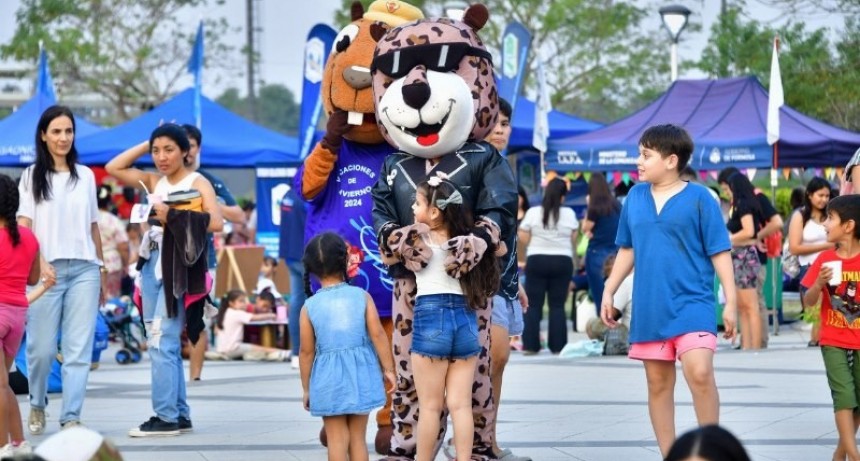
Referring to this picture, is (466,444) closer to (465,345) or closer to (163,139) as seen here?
(465,345)

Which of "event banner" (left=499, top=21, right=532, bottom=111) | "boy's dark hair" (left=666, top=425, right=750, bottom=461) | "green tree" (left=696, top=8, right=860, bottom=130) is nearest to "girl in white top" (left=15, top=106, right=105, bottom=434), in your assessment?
"boy's dark hair" (left=666, top=425, right=750, bottom=461)

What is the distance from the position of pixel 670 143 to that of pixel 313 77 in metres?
5.33

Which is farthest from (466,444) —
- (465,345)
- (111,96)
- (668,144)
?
(111,96)

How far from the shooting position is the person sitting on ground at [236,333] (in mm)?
16250

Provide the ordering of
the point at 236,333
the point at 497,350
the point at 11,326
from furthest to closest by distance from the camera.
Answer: the point at 236,333 < the point at 11,326 < the point at 497,350

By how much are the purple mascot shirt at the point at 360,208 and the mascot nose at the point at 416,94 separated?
1083mm

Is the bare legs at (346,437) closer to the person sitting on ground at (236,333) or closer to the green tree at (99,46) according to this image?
the person sitting on ground at (236,333)

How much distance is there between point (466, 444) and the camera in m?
7.13

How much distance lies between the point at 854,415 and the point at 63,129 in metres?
4.66

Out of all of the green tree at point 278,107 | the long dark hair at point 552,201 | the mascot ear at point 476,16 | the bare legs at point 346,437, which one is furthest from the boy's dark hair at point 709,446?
the green tree at point 278,107

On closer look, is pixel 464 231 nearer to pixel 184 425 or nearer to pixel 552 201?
pixel 184 425

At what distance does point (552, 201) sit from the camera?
1516 cm

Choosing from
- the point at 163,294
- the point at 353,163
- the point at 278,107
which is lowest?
the point at 163,294

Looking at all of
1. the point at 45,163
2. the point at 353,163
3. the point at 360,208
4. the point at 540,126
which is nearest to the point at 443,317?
the point at 360,208
